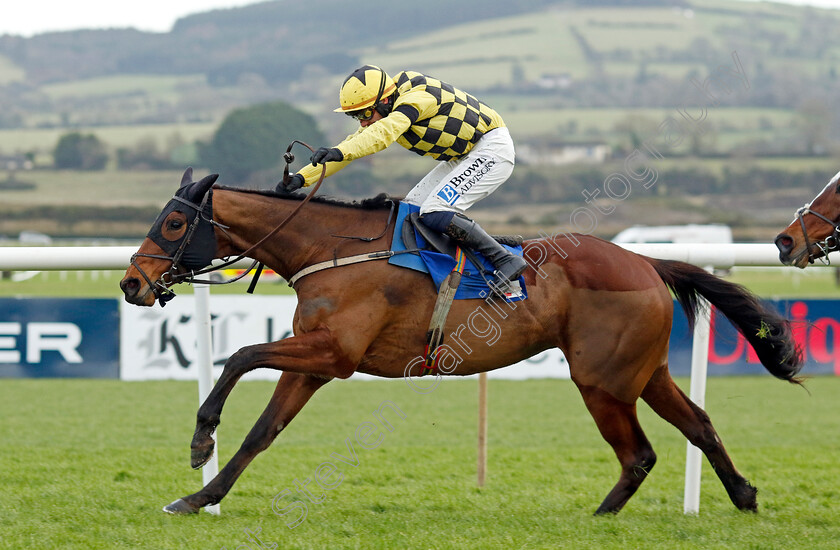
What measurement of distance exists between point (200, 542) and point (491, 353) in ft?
5.07

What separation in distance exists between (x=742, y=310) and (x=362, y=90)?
2.21 meters

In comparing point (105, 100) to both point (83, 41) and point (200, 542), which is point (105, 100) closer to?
point (83, 41)

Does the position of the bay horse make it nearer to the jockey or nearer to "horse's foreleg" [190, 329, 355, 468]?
"horse's foreleg" [190, 329, 355, 468]

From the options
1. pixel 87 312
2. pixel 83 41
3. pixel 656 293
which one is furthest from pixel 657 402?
pixel 83 41

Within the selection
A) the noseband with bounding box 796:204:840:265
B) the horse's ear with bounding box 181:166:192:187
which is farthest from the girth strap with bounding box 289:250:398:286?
the noseband with bounding box 796:204:840:265

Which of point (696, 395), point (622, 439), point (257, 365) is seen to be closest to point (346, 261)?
point (257, 365)

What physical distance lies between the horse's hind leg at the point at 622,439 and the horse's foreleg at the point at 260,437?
51.3 inches

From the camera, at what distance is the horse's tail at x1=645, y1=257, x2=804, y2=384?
15.2 ft

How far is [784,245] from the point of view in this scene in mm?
4230

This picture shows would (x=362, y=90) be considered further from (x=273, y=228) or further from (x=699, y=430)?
(x=699, y=430)

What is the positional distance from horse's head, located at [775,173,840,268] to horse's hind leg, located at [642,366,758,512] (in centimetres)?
82

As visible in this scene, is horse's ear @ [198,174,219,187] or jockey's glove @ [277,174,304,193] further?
jockey's glove @ [277,174,304,193]

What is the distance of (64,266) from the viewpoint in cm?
447

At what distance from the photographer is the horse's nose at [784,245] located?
13.8ft
